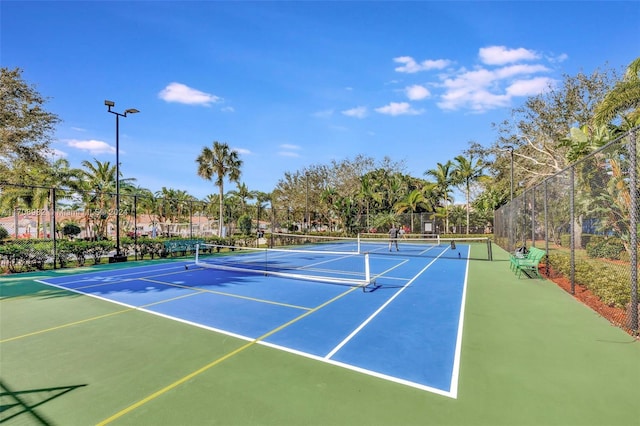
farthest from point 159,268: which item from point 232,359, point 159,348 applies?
point 232,359

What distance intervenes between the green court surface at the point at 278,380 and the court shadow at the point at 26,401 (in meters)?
0.02

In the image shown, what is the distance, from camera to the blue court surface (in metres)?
4.82

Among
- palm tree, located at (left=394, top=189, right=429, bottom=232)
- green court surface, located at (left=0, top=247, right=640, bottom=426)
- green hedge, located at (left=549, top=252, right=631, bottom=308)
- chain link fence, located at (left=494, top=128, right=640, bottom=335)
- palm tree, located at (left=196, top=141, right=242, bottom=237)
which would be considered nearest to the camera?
green court surface, located at (left=0, top=247, right=640, bottom=426)

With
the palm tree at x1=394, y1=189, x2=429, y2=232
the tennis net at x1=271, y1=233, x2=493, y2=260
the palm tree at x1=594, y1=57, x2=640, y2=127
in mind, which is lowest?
the tennis net at x1=271, y1=233, x2=493, y2=260

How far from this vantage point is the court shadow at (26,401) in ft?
11.2

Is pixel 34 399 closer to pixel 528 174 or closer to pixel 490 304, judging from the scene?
pixel 490 304

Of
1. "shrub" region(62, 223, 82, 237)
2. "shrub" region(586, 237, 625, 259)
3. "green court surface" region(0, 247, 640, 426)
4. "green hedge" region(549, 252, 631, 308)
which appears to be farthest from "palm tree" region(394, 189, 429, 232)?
"shrub" region(62, 223, 82, 237)

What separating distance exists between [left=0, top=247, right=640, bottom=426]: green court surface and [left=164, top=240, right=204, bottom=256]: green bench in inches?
553

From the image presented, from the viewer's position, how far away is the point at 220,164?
31266 mm

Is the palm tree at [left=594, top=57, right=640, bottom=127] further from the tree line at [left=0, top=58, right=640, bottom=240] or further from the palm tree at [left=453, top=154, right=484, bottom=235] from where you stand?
the palm tree at [left=453, top=154, right=484, bottom=235]

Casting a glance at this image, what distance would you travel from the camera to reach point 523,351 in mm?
5102

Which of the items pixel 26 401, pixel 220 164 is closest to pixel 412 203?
pixel 220 164

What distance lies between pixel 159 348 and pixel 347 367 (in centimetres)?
313

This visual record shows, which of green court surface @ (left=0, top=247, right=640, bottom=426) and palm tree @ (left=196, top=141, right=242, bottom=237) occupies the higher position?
palm tree @ (left=196, top=141, right=242, bottom=237)
